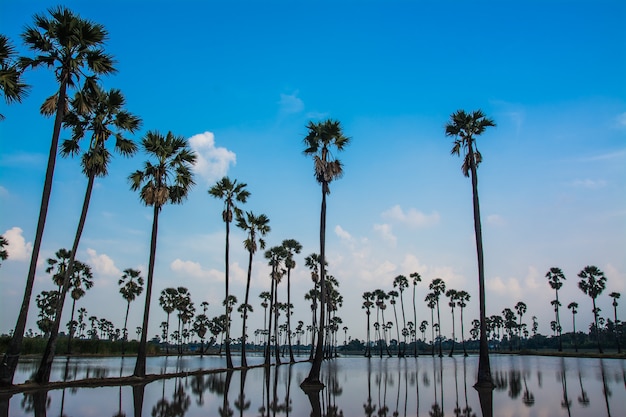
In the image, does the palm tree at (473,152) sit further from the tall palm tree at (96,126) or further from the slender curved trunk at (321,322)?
the tall palm tree at (96,126)

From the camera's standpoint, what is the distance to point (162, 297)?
329 ft

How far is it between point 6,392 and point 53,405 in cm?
Answer: 390

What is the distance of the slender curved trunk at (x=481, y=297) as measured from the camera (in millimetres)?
21969

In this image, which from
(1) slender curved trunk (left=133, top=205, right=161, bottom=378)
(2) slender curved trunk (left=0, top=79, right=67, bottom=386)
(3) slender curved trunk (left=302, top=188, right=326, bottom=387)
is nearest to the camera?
(2) slender curved trunk (left=0, top=79, right=67, bottom=386)

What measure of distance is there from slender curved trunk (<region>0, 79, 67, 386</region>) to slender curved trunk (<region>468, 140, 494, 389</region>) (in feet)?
68.8

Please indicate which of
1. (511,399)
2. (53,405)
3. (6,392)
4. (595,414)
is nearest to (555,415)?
(595,414)

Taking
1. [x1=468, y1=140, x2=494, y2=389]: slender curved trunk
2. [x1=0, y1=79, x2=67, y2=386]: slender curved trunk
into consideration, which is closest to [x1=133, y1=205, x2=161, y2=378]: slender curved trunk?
[x1=0, y1=79, x2=67, y2=386]: slender curved trunk

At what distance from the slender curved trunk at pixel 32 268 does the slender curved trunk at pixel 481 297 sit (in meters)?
21.0

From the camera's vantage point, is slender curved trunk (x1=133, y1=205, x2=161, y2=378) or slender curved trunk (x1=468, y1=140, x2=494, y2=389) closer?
slender curved trunk (x1=468, y1=140, x2=494, y2=389)

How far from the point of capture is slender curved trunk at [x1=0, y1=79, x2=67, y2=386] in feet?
57.4

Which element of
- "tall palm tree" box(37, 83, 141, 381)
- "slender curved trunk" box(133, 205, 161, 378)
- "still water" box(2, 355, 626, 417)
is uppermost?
"tall palm tree" box(37, 83, 141, 381)

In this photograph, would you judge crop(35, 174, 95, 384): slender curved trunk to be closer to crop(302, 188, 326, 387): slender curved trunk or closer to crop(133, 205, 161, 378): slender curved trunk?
crop(133, 205, 161, 378): slender curved trunk

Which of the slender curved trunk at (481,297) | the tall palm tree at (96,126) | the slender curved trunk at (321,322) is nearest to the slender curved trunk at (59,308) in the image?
the tall palm tree at (96,126)

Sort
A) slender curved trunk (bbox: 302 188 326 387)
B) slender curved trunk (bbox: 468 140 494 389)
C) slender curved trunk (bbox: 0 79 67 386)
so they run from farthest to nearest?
1. slender curved trunk (bbox: 302 188 326 387)
2. slender curved trunk (bbox: 468 140 494 389)
3. slender curved trunk (bbox: 0 79 67 386)
